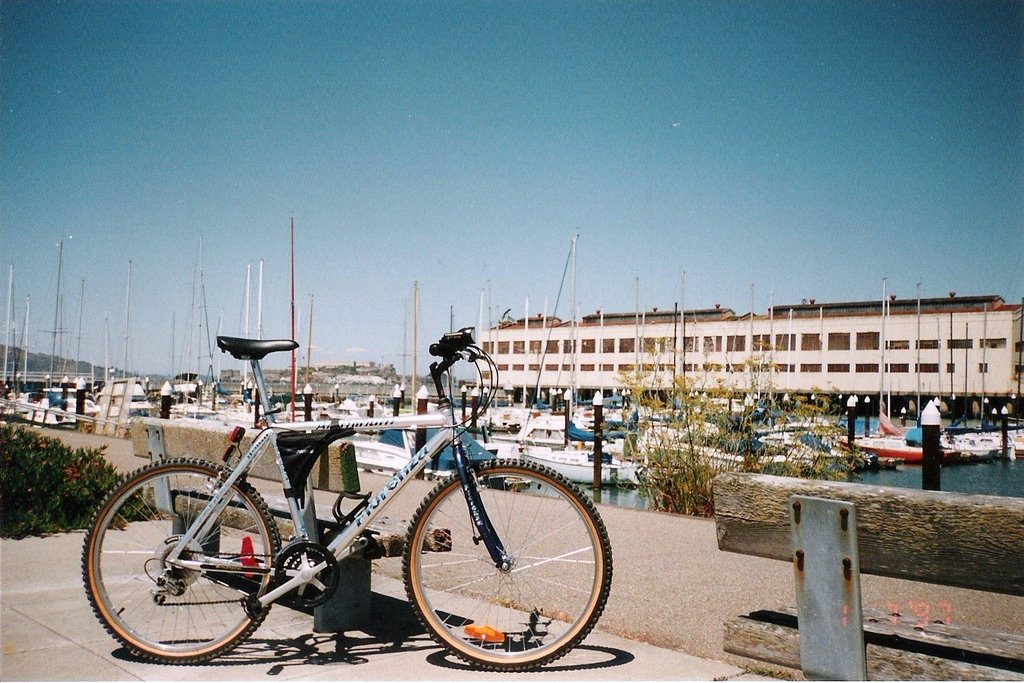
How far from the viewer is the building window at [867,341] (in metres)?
61.6

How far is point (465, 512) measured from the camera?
3367mm

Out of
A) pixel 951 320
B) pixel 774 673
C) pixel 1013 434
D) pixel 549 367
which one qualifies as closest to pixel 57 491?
pixel 774 673

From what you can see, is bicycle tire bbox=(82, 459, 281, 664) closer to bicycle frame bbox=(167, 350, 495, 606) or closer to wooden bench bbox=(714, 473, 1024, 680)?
bicycle frame bbox=(167, 350, 495, 606)

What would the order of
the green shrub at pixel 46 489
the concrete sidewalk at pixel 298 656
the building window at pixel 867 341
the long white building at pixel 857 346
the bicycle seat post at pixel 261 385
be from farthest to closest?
the building window at pixel 867 341, the long white building at pixel 857 346, the green shrub at pixel 46 489, the bicycle seat post at pixel 261 385, the concrete sidewalk at pixel 298 656

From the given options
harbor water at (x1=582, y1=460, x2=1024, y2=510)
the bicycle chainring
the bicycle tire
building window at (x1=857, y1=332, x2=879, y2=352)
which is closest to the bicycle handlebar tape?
the bicycle tire

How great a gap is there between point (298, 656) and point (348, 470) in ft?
3.04

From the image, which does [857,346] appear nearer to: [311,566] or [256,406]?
[256,406]

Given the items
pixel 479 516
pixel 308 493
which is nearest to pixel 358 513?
pixel 308 493

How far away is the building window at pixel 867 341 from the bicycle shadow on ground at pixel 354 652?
6461 centimetres

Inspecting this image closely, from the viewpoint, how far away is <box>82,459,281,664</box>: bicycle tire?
10.7ft

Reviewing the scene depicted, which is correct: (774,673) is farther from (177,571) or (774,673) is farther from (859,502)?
(177,571)

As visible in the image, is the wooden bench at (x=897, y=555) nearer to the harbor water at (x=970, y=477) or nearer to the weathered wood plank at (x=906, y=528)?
the weathered wood plank at (x=906, y=528)

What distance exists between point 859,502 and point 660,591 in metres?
2.81

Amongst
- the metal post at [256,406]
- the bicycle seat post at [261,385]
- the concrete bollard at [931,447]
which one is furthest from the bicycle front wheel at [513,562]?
the concrete bollard at [931,447]
